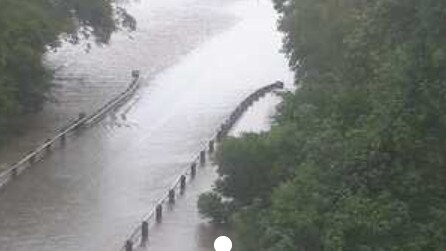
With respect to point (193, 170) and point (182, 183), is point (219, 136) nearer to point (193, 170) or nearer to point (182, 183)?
point (193, 170)

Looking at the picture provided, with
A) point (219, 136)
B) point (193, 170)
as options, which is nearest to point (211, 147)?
point (219, 136)

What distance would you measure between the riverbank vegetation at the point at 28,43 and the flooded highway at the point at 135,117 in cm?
229

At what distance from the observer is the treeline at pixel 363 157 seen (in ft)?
57.5

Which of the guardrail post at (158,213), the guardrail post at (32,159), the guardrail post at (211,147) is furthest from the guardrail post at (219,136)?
the guardrail post at (158,213)

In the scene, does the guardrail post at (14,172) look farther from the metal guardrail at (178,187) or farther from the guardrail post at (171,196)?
the guardrail post at (171,196)

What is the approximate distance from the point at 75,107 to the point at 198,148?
9.78 meters

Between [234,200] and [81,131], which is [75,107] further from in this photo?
[234,200]

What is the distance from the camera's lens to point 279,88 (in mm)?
52688

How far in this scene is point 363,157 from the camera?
62.7 ft

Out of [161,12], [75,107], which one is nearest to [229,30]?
[161,12]

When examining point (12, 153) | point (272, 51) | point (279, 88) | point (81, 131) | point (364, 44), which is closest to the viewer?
point (364, 44)

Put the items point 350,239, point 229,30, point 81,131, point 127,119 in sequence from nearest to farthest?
point 350,239, point 81,131, point 127,119, point 229,30

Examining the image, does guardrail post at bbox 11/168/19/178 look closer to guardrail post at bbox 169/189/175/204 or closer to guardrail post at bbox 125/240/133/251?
guardrail post at bbox 169/189/175/204

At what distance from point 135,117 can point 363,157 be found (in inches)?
1013
